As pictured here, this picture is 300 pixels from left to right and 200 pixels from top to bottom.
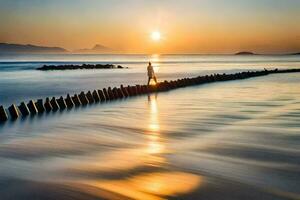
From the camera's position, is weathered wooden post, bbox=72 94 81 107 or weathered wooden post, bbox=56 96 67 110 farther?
weathered wooden post, bbox=72 94 81 107

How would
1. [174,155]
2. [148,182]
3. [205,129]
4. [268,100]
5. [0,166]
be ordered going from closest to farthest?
[148,182] < [0,166] < [174,155] < [205,129] < [268,100]

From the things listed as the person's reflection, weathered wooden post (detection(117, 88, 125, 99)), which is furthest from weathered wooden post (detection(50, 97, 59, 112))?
weathered wooden post (detection(117, 88, 125, 99))

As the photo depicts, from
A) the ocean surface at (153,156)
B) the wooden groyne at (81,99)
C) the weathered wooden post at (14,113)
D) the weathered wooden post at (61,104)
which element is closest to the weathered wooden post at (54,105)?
the wooden groyne at (81,99)

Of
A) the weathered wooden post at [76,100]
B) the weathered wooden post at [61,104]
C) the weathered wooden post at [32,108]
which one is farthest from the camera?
the weathered wooden post at [76,100]

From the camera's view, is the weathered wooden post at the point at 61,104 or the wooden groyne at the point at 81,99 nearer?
the wooden groyne at the point at 81,99

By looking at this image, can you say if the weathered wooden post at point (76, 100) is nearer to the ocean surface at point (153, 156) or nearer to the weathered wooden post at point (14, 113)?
the ocean surface at point (153, 156)

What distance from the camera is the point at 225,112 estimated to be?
701 inches

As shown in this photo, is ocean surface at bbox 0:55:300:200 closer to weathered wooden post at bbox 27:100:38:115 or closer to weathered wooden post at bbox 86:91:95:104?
weathered wooden post at bbox 27:100:38:115

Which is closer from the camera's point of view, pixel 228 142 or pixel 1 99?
pixel 228 142

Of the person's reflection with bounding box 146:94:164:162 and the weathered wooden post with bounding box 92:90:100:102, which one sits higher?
the weathered wooden post with bounding box 92:90:100:102

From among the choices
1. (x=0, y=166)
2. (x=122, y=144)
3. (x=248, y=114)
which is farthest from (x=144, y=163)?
(x=248, y=114)

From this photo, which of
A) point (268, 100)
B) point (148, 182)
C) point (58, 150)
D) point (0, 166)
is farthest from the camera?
point (268, 100)

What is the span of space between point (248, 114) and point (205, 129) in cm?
424

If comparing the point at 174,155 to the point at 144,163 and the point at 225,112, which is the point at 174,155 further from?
the point at 225,112
